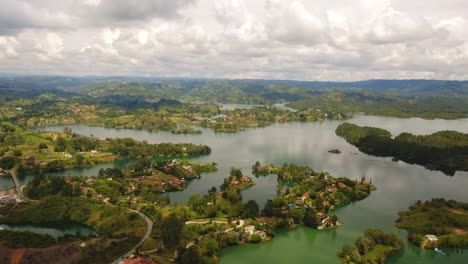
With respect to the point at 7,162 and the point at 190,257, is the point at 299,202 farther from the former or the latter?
the point at 7,162

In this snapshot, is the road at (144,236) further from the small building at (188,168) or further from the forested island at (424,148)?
the forested island at (424,148)

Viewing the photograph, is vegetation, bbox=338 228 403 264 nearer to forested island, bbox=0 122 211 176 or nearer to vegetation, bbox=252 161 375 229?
vegetation, bbox=252 161 375 229

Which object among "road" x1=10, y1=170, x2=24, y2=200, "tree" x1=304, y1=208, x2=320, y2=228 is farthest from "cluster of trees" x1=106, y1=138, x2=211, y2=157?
"tree" x1=304, y1=208, x2=320, y2=228

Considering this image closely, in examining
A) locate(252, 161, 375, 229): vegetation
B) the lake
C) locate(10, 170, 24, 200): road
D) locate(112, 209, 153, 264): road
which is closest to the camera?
locate(112, 209, 153, 264): road

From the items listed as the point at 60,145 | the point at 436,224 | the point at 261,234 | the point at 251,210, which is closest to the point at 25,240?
the point at 261,234

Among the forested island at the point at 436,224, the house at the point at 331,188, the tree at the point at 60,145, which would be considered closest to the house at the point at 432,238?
the forested island at the point at 436,224

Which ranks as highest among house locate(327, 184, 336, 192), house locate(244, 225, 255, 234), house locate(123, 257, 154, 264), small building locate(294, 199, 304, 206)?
house locate(327, 184, 336, 192)

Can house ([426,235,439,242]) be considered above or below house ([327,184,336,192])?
below
